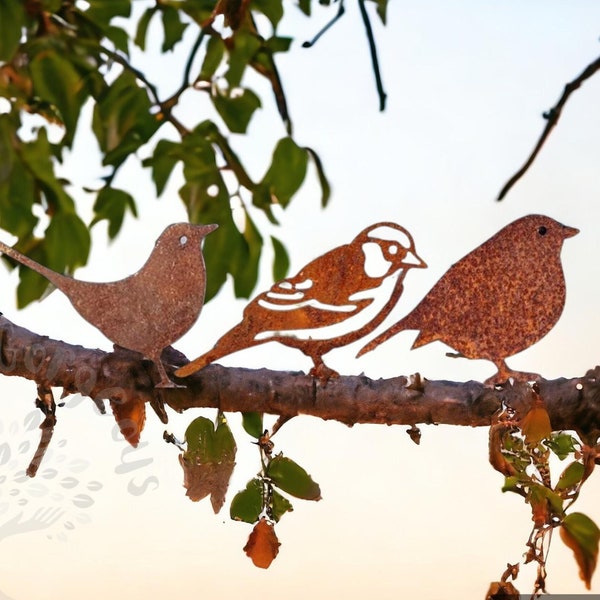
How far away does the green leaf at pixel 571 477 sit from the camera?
1.56 ft

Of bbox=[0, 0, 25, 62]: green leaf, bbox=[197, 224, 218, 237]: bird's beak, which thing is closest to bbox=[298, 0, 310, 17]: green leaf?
bbox=[0, 0, 25, 62]: green leaf

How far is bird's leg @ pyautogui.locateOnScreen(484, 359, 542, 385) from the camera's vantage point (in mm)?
444

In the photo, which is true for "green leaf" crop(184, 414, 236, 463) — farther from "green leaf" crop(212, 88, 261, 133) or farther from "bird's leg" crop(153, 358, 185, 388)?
"green leaf" crop(212, 88, 261, 133)

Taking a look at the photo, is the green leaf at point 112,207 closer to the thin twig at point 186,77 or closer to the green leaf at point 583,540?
the thin twig at point 186,77

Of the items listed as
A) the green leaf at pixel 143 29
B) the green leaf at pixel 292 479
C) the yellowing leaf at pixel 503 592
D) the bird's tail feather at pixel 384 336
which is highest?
the green leaf at pixel 143 29

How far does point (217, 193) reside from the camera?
700 mm

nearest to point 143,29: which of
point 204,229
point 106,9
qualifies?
point 106,9

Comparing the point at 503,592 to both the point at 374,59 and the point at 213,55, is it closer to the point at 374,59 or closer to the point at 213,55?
the point at 374,59

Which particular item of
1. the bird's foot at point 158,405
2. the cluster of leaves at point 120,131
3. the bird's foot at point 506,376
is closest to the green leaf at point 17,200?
the cluster of leaves at point 120,131

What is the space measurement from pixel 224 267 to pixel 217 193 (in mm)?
57

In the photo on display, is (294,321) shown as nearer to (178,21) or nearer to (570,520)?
(570,520)

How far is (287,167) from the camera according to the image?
0.66m

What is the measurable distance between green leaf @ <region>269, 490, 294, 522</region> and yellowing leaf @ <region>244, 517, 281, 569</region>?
3cm

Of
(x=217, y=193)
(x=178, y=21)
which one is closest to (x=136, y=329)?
(x=217, y=193)
